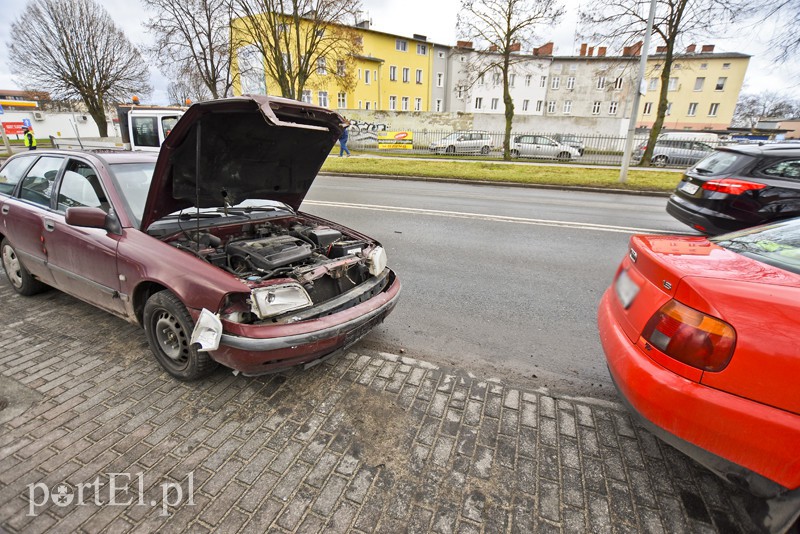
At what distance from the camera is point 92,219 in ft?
9.58

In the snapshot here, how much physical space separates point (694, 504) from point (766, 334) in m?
1.05

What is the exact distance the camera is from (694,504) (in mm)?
2023

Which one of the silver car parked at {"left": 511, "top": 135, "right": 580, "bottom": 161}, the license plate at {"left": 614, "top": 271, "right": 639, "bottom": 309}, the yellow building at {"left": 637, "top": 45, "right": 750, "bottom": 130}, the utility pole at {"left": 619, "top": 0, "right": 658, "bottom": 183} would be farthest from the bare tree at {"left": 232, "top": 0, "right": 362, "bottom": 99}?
the yellow building at {"left": 637, "top": 45, "right": 750, "bottom": 130}

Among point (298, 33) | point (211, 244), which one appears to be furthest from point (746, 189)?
point (298, 33)

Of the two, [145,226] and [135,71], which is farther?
[135,71]

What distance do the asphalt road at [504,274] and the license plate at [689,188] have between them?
0.97 meters

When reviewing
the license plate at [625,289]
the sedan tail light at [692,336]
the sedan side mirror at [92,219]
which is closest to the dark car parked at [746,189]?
the license plate at [625,289]

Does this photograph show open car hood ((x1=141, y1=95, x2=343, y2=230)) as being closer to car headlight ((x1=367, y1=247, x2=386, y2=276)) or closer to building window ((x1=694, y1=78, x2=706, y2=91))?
car headlight ((x1=367, y1=247, x2=386, y2=276))

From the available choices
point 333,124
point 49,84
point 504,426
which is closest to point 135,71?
point 49,84

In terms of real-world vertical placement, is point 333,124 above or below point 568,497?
above

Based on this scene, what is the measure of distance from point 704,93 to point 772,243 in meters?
65.1

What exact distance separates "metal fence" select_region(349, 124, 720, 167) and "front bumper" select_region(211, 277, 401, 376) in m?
23.0

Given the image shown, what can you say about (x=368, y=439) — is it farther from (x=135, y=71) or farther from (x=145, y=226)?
(x=135, y=71)

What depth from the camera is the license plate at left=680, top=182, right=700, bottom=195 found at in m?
6.74
